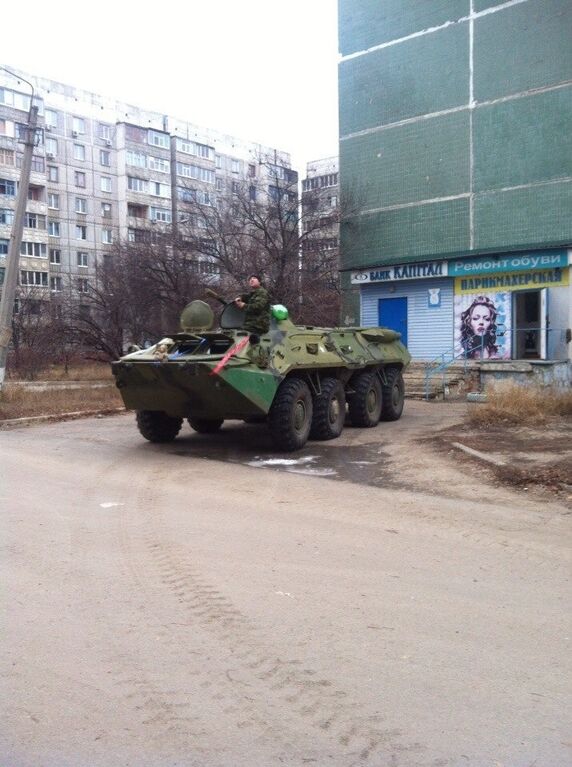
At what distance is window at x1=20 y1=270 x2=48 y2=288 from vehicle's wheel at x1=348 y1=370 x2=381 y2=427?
4257 cm

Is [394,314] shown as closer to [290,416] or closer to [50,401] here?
[50,401]

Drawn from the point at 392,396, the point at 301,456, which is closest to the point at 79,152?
the point at 392,396

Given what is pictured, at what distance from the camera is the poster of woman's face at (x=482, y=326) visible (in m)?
21.6

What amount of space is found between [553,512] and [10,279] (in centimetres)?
1320

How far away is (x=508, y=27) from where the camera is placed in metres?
20.6

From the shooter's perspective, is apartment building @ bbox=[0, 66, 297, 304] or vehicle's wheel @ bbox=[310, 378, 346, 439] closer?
A: vehicle's wheel @ bbox=[310, 378, 346, 439]

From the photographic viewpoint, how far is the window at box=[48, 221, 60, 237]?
56281mm

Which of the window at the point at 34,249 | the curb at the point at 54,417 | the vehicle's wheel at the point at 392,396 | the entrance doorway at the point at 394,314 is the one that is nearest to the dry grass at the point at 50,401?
the curb at the point at 54,417

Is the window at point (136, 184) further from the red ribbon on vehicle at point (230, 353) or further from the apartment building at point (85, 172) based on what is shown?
the red ribbon on vehicle at point (230, 353)

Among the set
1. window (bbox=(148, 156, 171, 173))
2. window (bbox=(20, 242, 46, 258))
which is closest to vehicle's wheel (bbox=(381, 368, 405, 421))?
window (bbox=(20, 242, 46, 258))

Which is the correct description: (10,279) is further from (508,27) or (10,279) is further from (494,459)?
(508,27)

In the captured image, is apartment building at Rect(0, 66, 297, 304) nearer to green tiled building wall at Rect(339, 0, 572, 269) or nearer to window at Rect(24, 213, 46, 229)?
window at Rect(24, 213, 46, 229)

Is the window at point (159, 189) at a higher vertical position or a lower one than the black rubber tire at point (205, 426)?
higher

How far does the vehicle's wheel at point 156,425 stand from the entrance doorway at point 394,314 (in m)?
13.4
